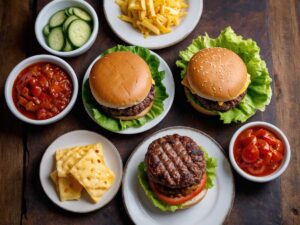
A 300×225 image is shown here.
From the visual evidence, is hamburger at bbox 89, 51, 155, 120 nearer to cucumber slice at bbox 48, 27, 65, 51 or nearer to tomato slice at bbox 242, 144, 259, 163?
cucumber slice at bbox 48, 27, 65, 51

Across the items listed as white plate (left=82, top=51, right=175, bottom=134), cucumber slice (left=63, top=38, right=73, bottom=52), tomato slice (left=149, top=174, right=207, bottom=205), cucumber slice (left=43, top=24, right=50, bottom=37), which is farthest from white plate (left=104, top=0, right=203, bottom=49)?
tomato slice (left=149, top=174, right=207, bottom=205)

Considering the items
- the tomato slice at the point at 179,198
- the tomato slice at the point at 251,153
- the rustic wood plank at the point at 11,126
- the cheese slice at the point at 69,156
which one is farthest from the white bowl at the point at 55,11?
the tomato slice at the point at 251,153

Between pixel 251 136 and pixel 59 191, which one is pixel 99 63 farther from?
pixel 251 136

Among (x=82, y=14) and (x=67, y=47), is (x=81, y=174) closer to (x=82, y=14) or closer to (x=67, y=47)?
(x=67, y=47)

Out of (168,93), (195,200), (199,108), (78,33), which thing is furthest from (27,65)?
(195,200)

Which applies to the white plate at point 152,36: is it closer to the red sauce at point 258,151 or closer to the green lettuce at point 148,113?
the green lettuce at point 148,113

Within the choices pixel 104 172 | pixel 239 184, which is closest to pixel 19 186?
pixel 104 172
